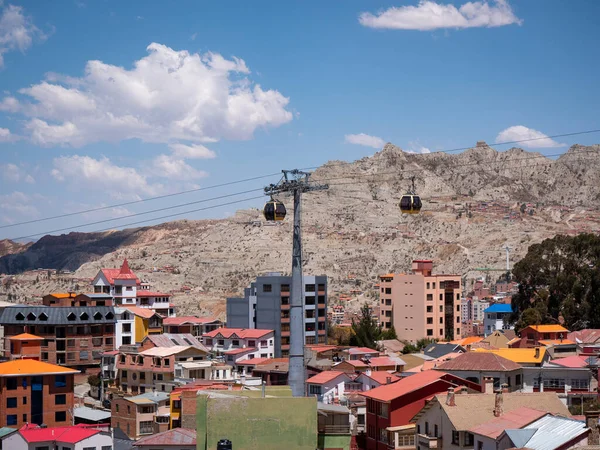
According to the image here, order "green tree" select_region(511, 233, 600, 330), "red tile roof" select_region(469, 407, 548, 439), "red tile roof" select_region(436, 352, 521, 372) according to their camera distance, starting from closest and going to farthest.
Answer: "red tile roof" select_region(469, 407, 548, 439)
"red tile roof" select_region(436, 352, 521, 372)
"green tree" select_region(511, 233, 600, 330)

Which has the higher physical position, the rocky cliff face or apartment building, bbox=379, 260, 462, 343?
the rocky cliff face

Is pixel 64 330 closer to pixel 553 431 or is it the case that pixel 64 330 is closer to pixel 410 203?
pixel 410 203

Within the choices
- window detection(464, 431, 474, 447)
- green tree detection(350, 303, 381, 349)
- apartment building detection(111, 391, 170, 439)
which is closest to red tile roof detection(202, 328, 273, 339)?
green tree detection(350, 303, 381, 349)

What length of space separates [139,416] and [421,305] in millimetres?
43560

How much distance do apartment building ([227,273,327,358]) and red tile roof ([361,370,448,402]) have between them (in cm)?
3426

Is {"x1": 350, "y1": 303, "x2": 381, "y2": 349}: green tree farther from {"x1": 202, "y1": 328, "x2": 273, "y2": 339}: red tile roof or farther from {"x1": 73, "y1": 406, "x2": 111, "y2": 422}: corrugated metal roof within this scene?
{"x1": 73, "y1": 406, "x2": 111, "y2": 422}: corrugated metal roof

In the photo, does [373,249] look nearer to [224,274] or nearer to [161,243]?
[224,274]

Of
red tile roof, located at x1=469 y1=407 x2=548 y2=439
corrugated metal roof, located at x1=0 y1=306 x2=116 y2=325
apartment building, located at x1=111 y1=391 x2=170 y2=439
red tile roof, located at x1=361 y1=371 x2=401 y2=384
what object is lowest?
apartment building, located at x1=111 y1=391 x2=170 y2=439

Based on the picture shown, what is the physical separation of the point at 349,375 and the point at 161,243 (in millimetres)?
149518

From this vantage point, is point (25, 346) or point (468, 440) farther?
point (25, 346)

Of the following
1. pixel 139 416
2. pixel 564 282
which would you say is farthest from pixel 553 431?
pixel 564 282

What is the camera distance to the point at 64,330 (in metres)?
66.8

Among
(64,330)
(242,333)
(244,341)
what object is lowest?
(244,341)

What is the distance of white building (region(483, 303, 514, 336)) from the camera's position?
8781 centimetres
